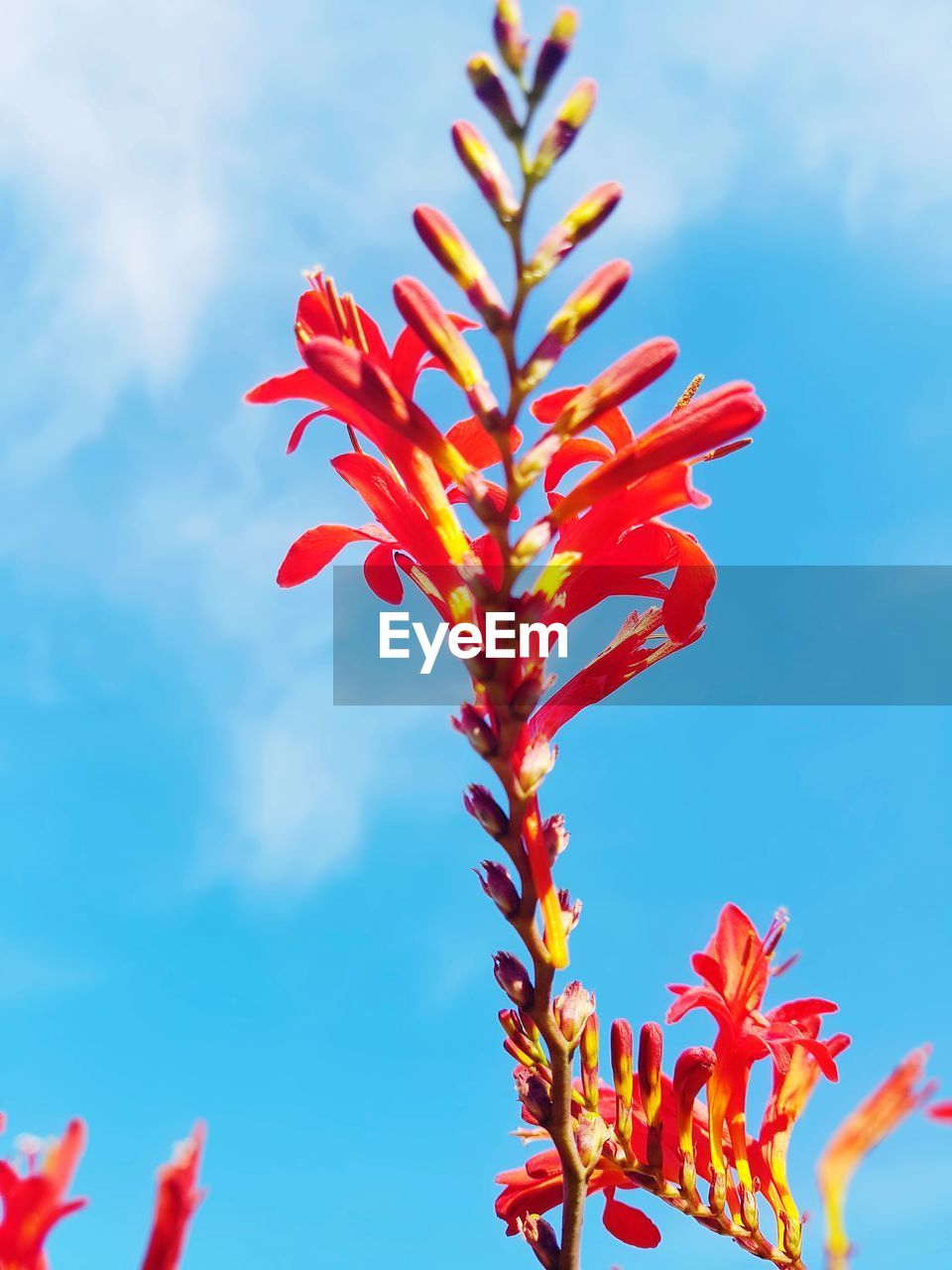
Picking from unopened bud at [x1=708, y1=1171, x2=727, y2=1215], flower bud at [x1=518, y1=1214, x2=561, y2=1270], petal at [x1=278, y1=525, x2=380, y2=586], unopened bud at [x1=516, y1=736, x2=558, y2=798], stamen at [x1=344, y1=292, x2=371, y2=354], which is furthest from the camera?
unopened bud at [x1=708, y1=1171, x2=727, y2=1215]

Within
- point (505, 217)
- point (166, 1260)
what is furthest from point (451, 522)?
point (166, 1260)

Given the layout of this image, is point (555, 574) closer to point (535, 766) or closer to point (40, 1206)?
point (535, 766)

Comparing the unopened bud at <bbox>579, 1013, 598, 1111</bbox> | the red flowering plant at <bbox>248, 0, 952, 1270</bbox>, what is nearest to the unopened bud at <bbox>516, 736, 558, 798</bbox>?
the red flowering plant at <bbox>248, 0, 952, 1270</bbox>

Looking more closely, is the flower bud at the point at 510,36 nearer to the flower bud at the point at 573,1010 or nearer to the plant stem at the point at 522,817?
the plant stem at the point at 522,817

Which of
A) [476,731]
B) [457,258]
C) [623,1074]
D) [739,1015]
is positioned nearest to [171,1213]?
[476,731]

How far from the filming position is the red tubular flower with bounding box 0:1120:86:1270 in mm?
2203

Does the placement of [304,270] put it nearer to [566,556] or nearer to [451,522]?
[451,522]

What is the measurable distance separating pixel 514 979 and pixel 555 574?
35.9 inches

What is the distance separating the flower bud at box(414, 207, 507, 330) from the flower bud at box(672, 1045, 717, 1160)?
7.54ft

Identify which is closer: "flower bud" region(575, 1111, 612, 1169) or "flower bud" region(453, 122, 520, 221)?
"flower bud" region(453, 122, 520, 221)

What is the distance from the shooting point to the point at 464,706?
2.52m

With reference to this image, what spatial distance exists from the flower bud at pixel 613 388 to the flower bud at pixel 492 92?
54 centimetres

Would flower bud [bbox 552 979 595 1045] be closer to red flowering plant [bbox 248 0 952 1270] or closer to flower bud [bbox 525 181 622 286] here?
red flowering plant [bbox 248 0 952 1270]

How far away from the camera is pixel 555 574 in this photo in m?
2.68
